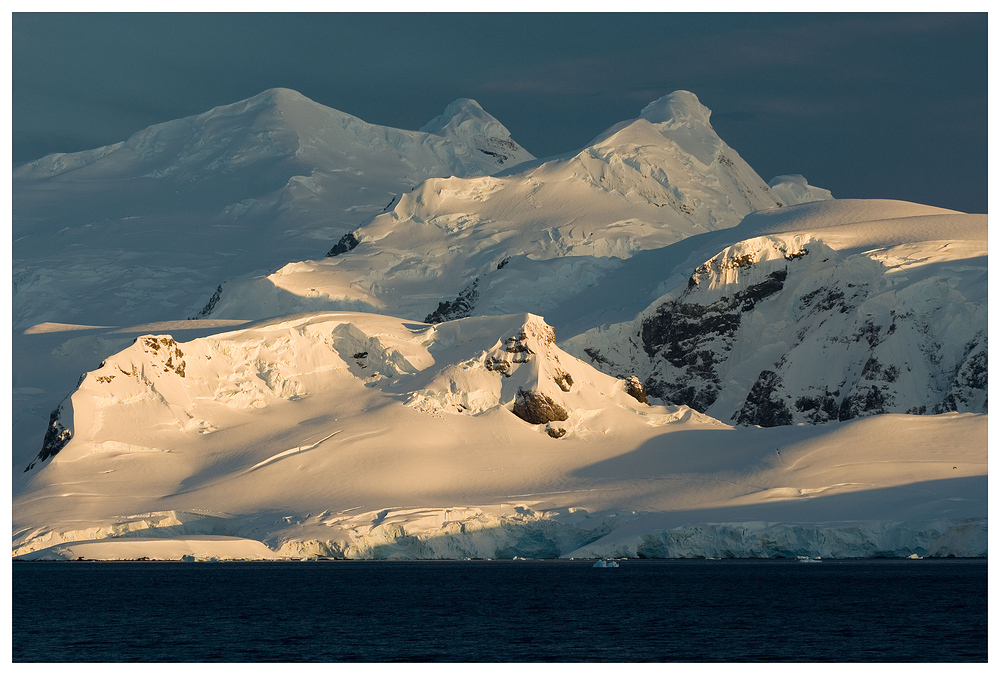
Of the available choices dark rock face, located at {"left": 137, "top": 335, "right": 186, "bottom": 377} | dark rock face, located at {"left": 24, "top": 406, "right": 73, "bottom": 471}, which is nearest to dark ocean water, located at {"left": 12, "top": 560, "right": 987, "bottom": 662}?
dark rock face, located at {"left": 24, "top": 406, "right": 73, "bottom": 471}

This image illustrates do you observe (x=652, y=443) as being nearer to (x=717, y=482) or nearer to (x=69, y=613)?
(x=717, y=482)

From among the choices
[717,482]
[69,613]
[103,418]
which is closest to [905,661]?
[69,613]

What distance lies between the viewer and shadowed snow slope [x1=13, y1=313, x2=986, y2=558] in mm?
156500

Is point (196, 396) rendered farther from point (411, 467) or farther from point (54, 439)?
point (411, 467)

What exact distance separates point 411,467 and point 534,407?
76.5 feet

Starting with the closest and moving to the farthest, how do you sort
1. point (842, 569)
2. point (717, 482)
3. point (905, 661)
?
point (905, 661) → point (842, 569) → point (717, 482)

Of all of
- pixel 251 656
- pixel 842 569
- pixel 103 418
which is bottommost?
pixel 842 569

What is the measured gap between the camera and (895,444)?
173875 millimetres

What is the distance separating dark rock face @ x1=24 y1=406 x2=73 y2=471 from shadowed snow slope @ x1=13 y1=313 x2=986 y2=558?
1.16 ft

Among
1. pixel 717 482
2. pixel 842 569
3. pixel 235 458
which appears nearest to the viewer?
pixel 842 569

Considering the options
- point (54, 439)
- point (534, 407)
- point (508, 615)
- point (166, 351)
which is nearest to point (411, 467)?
point (534, 407)

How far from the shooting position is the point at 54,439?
18612cm

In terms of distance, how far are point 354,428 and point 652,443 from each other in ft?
120

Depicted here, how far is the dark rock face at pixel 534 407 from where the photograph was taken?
195375mm
